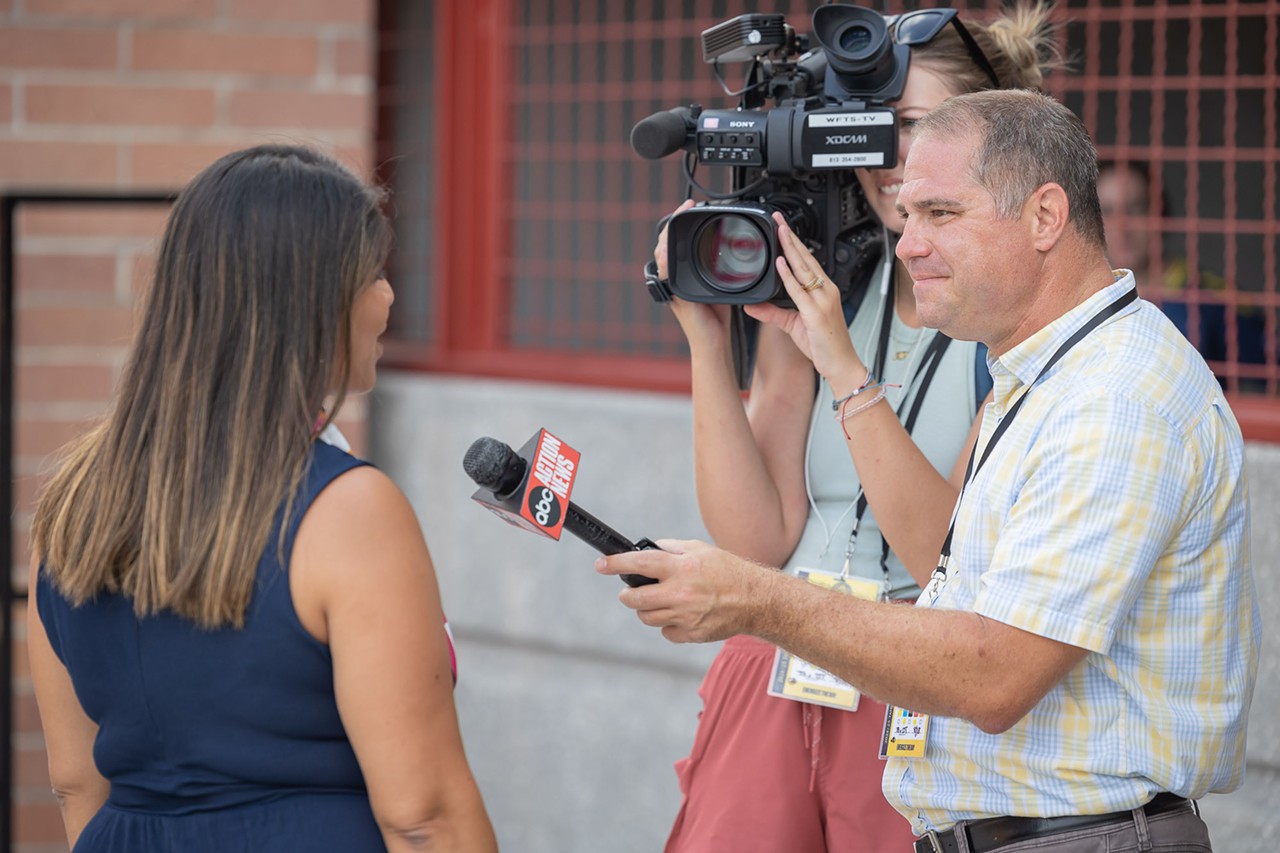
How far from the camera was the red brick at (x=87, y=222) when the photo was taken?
3906 mm

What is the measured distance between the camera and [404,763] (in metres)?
1.70

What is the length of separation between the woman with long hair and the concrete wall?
2.08 meters

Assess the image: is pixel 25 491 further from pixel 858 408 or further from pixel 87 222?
pixel 858 408

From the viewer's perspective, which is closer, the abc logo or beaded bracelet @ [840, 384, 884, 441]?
the abc logo

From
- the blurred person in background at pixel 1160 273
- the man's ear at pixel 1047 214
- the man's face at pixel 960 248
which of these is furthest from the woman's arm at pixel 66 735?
the blurred person in background at pixel 1160 273

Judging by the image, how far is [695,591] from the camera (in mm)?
1616

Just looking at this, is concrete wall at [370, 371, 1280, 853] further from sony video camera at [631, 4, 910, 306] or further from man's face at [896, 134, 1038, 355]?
man's face at [896, 134, 1038, 355]

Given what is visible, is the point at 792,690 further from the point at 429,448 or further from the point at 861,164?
the point at 429,448

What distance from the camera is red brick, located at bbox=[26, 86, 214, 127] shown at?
3924mm

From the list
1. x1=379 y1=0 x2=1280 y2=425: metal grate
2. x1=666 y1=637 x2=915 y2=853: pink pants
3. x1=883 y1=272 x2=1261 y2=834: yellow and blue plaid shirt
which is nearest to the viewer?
x1=883 y1=272 x2=1261 y2=834: yellow and blue plaid shirt

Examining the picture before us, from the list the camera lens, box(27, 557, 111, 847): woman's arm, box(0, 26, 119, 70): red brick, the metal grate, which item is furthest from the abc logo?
box(0, 26, 119, 70): red brick

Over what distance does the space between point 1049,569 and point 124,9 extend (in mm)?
3282

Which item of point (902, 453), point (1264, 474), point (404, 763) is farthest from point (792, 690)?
point (1264, 474)

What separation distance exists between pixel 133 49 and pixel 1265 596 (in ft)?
10.3
